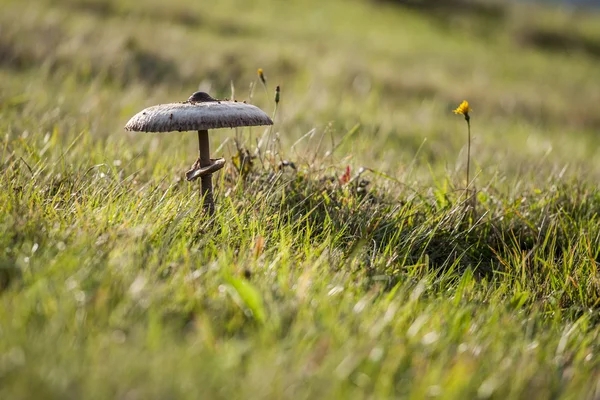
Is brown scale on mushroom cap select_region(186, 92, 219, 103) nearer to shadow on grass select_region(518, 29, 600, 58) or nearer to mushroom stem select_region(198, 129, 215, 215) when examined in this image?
mushroom stem select_region(198, 129, 215, 215)

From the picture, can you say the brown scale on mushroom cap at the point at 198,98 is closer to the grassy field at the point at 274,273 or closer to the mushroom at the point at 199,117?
the mushroom at the point at 199,117

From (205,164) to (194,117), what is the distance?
405 mm

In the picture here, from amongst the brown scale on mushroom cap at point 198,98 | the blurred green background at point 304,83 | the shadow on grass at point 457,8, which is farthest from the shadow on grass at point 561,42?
the brown scale on mushroom cap at point 198,98

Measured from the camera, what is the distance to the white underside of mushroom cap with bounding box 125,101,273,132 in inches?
100.0

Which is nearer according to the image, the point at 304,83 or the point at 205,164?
the point at 205,164

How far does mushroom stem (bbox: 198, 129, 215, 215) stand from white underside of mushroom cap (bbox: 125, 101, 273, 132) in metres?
0.23

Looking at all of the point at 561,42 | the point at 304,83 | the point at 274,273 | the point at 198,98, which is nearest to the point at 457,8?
the point at 561,42

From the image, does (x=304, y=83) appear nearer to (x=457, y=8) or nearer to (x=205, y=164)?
(x=205, y=164)

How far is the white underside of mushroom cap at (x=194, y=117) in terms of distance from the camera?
2.54 metres


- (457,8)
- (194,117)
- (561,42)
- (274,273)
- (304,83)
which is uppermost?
(457,8)

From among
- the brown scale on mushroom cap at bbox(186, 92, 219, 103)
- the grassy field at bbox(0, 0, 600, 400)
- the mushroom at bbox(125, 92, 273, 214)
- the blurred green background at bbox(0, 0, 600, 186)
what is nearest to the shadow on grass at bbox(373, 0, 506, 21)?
the blurred green background at bbox(0, 0, 600, 186)

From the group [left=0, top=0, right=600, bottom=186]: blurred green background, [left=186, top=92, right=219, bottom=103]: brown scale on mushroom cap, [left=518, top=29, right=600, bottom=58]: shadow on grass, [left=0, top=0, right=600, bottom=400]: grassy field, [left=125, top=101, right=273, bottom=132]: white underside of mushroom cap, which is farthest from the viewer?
[left=518, top=29, right=600, bottom=58]: shadow on grass

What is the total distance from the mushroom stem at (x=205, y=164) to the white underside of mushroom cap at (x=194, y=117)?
23cm

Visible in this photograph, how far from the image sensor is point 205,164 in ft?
9.53
